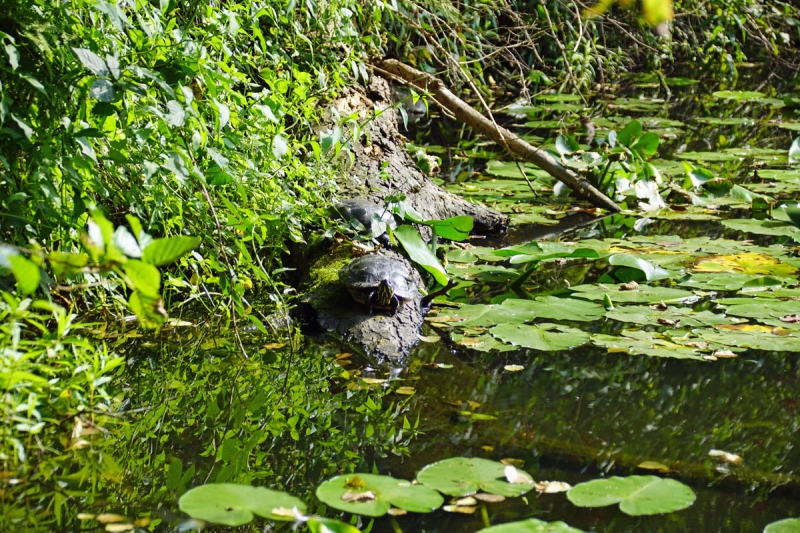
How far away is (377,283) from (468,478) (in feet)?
3.06

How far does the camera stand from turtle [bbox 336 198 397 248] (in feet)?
9.35

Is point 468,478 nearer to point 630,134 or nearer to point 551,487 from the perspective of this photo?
point 551,487

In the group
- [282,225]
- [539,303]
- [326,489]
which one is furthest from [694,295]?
[326,489]

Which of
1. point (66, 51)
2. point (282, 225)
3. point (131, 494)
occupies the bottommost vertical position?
point (131, 494)

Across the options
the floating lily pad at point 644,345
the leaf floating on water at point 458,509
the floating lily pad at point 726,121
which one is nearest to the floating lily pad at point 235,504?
the leaf floating on water at point 458,509

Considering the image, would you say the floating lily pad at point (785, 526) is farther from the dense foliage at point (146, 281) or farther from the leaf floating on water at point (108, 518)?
the leaf floating on water at point (108, 518)

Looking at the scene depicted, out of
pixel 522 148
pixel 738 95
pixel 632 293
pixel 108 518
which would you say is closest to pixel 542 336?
pixel 632 293

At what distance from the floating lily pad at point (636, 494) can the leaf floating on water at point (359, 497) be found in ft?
1.19

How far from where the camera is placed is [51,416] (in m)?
1.69

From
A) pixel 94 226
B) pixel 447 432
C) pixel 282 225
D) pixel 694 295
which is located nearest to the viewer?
pixel 94 226

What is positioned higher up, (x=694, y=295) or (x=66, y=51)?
(x=66, y=51)

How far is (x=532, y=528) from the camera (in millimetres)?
1392

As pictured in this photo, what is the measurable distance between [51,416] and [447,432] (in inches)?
32.5

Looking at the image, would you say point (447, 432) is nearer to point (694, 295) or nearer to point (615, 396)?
point (615, 396)
